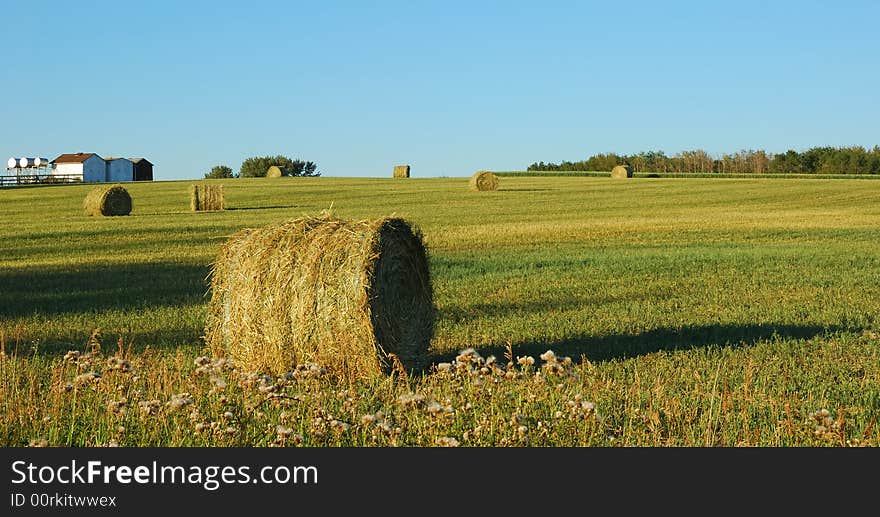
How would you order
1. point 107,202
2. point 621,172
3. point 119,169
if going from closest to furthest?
point 107,202
point 621,172
point 119,169

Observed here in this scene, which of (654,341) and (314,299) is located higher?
(314,299)

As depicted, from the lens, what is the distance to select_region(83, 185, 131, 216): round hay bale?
3862 centimetres

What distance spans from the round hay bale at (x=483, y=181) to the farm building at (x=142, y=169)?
79111 millimetres

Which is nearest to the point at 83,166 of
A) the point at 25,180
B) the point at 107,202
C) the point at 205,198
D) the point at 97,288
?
the point at 25,180

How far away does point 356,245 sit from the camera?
358 inches

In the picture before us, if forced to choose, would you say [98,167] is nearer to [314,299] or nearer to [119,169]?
[119,169]

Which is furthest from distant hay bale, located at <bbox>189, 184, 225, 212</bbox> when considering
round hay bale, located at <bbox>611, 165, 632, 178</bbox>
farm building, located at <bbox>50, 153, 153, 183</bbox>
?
farm building, located at <bbox>50, 153, 153, 183</bbox>

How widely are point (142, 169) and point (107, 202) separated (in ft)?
301

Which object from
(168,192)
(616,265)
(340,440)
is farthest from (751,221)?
(168,192)

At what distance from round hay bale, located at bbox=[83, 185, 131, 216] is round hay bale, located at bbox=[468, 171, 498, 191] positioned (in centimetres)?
2289

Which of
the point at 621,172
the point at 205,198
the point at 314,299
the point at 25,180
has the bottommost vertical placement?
the point at 314,299

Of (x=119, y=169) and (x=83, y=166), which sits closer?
(x=83, y=166)

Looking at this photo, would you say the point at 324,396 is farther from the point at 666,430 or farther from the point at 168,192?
the point at 168,192

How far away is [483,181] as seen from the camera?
57094mm
